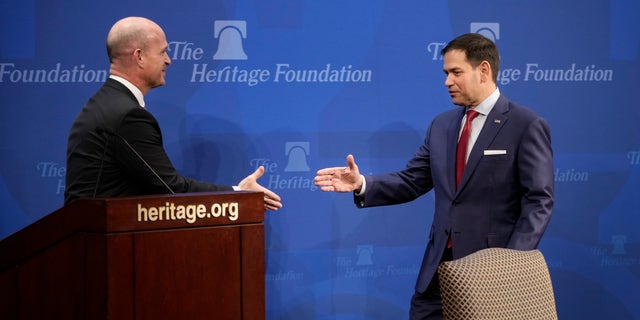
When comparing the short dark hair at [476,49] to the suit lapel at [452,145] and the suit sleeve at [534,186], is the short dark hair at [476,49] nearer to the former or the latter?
the suit lapel at [452,145]

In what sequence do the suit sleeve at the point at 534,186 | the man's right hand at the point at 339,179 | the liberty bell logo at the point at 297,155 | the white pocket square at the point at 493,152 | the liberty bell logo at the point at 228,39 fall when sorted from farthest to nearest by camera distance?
the liberty bell logo at the point at 297,155 → the liberty bell logo at the point at 228,39 → the man's right hand at the point at 339,179 → the white pocket square at the point at 493,152 → the suit sleeve at the point at 534,186

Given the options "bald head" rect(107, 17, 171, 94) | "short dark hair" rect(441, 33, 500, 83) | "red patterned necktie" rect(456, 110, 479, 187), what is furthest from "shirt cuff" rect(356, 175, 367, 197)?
"bald head" rect(107, 17, 171, 94)

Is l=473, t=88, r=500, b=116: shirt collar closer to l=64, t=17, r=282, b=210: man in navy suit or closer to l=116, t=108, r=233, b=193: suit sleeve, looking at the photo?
l=64, t=17, r=282, b=210: man in navy suit

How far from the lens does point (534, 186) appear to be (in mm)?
3461

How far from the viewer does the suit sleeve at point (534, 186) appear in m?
3.40

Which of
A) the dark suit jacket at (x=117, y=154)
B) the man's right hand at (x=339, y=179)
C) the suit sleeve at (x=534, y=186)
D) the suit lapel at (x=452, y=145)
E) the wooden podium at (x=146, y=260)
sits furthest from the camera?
the man's right hand at (x=339, y=179)

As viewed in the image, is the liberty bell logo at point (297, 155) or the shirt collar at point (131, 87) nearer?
the shirt collar at point (131, 87)

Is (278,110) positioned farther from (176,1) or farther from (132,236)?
(132,236)

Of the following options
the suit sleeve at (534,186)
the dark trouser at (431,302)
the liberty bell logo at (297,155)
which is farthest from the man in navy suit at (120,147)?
the suit sleeve at (534,186)

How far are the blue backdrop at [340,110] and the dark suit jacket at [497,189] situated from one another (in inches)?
39.4

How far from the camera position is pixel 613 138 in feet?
16.4

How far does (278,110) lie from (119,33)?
125cm

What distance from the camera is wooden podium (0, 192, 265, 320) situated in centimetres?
226

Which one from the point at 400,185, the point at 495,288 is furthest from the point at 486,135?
the point at 495,288
